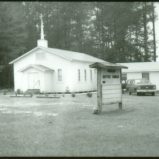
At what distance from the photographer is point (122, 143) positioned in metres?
9.88

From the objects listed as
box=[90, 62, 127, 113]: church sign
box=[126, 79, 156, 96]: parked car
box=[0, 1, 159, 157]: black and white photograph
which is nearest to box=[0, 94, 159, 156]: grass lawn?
box=[0, 1, 159, 157]: black and white photograph

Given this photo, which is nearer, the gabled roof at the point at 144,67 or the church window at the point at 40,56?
the church window at the point at 40,56

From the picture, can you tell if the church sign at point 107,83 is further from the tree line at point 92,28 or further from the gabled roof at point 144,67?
the tree line at point 92,28

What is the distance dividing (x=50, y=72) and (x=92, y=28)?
3091cm

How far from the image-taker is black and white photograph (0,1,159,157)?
1030cm

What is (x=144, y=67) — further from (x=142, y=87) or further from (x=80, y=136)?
(x=80, y=136)

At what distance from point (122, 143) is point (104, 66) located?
8.22m

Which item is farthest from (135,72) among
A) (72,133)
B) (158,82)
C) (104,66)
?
(72,133)

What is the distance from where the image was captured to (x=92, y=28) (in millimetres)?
69312

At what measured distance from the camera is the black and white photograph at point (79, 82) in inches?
405

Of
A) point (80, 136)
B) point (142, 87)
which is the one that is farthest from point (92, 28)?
point (80, 136)

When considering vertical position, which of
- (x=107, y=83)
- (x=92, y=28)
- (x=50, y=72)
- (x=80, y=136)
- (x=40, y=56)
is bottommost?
(x=80, y=136)

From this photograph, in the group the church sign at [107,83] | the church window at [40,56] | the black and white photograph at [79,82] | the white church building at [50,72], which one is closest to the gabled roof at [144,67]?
the black and white photograph at [79,82]

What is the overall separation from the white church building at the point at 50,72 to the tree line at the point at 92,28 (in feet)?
48.3
